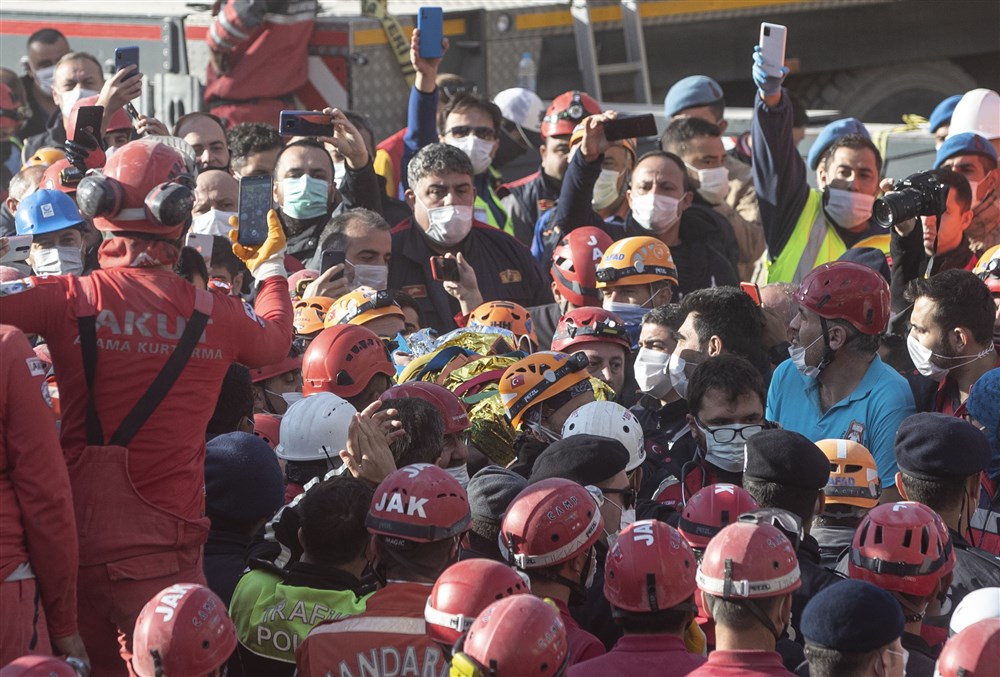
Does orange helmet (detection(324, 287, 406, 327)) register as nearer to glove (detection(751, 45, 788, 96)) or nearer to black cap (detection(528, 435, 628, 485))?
black cap (detection(528, 435, 628, 485))

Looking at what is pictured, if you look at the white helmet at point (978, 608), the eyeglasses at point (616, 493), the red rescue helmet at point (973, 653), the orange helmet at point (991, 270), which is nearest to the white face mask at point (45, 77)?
the orange helmet at point (991, 270)

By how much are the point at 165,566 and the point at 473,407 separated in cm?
212

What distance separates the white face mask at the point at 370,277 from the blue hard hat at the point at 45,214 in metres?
1.62

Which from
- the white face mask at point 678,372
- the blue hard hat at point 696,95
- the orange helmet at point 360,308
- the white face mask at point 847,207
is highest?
the blue hard hat at point 696,95

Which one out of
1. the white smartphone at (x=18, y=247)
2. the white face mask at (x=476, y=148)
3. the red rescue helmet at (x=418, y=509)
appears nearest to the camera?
the red rescue helmet at (x=418, y=509)

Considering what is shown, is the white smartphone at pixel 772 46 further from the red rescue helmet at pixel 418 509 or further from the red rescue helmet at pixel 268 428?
the red rescue helmet at pixel 418 509

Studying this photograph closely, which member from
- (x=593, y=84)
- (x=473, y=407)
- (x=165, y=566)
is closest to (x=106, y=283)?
(x=165, y=566)

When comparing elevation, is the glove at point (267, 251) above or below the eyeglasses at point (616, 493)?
above

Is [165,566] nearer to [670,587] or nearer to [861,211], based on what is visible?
[670,587]

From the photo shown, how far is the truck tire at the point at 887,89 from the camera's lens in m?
15.2

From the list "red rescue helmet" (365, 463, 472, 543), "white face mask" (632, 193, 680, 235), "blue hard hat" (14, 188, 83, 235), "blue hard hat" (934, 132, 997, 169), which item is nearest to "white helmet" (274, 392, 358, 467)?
"red rescue helmet" (365, 463, 472, 543)

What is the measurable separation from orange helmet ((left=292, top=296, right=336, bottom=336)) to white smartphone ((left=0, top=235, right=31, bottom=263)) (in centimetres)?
138

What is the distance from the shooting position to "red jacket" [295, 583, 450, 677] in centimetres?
403

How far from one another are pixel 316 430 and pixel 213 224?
10.6ft
